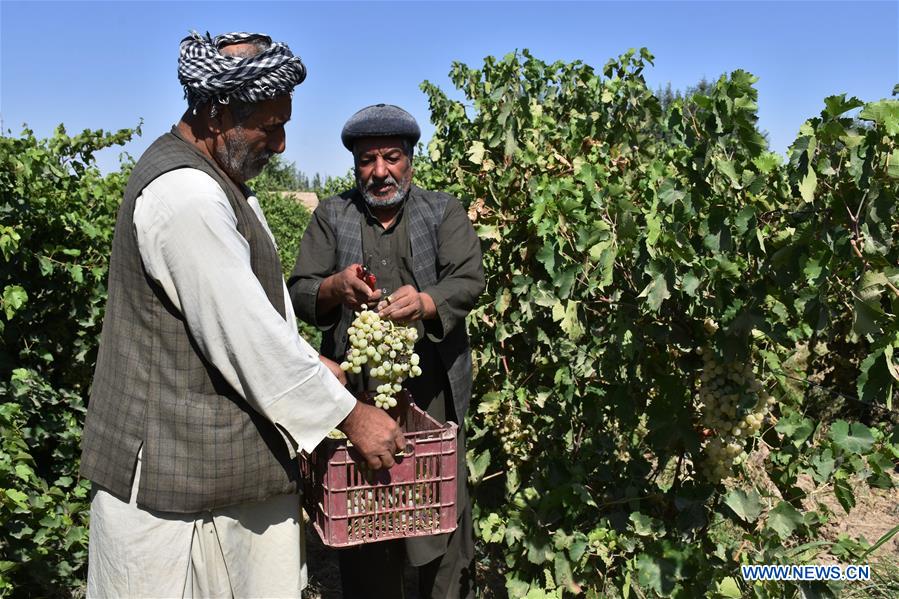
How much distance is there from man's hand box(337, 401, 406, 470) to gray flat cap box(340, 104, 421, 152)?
1.18 meters

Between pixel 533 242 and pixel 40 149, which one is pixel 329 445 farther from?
pixel 40 149

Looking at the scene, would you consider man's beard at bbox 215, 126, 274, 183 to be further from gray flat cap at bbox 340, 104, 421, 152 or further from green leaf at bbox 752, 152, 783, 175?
green leaf at bbox 752, 152, 783, 175

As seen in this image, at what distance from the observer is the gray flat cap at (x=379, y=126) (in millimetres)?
2951

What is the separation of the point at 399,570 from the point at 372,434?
134 centimetres

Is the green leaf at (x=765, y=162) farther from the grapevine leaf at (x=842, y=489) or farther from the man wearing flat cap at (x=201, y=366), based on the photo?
the man wearing flat cap at (x=201, y=366)

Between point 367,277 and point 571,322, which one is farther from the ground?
point 367,277

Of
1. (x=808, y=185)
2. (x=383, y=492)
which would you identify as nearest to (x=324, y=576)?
(x=383, y=492)

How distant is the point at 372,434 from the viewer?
2119 millimetres

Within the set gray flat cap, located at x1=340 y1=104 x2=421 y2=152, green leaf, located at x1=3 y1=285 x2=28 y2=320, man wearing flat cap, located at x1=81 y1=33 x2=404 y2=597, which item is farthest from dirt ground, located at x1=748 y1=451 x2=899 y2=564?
green leaf, located at x1=3 y1=285 x2=28 y2=320

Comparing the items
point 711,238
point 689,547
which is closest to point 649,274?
point 711,238

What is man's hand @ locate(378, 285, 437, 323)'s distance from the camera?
2.60m

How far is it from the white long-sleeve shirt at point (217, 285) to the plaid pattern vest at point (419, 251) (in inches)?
44.5

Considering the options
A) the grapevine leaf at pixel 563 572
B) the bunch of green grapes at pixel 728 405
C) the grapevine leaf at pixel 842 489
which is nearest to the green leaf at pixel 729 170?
the bunch of green grapes at pixel 728 405

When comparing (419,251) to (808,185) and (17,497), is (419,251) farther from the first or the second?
(17,497)
